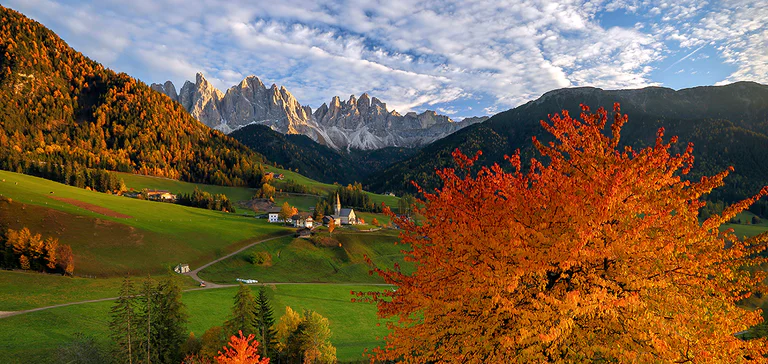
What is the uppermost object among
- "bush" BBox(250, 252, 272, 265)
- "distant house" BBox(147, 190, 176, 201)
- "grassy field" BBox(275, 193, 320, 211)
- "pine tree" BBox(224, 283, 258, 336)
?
"distant house" BBox(147, 190, 176, 201)

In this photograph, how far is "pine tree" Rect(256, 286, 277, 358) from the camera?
141ft

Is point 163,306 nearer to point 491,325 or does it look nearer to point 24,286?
point 24,286

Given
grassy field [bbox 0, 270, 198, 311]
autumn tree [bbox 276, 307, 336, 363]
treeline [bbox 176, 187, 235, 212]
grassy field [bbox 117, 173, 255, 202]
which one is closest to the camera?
autumn tree [bbox 276, 307, 336, 363]

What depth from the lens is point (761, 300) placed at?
90.5m

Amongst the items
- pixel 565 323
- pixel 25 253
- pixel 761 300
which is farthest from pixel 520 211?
pixel 761 300

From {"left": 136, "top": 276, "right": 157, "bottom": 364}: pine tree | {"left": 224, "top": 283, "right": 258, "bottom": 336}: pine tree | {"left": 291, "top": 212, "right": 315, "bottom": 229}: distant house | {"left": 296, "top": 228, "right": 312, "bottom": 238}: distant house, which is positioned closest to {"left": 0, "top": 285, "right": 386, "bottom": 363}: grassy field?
{"left": 136, "top": 276, "right": 157, "bottom": 364}: pine tree

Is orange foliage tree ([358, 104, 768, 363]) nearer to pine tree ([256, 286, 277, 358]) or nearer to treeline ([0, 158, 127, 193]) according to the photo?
pine tree ([256, 286, 277, 358])

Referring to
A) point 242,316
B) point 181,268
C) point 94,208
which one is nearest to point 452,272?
point 242,316

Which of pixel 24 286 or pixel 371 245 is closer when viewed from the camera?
pixel 24 286

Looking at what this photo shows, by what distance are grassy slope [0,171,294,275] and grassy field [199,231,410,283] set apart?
301 inches

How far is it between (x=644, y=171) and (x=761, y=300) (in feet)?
422

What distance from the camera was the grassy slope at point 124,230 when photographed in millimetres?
75562

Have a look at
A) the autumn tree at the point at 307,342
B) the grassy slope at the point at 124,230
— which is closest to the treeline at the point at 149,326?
the autumn tree at the point at 307,342

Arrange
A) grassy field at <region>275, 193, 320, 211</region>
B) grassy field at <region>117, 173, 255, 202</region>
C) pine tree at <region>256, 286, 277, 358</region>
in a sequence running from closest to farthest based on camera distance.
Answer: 1. pine tree at <region>256, 286, 277, 358</region>
2. grassy field at <region>117, 173, 255, 202</region>
3. grassy field at <region>275, 193, 320, 211</region>
